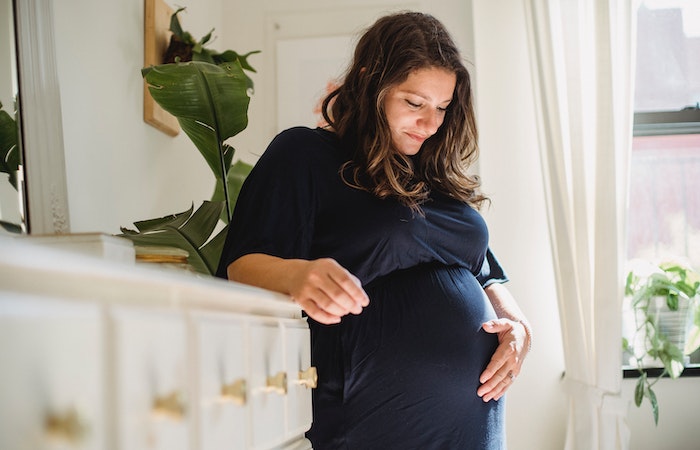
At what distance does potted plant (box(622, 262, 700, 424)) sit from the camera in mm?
2664

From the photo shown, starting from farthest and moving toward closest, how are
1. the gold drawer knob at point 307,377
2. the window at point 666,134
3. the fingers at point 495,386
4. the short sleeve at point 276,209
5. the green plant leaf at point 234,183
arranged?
the window at point 666,134
the green plant leaf at point 234,183
the fingers at point 495,386
the short sleeve at point 276,209
the gold drawer knob at point 307,377

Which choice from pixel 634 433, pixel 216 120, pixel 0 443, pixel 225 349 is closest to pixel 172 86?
pixel 216 120

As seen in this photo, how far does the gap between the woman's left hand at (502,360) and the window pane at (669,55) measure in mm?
1728

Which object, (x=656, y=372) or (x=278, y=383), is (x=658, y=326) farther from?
(x=278, y=383)

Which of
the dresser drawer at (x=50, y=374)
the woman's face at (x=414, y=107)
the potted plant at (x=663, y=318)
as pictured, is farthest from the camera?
the potted plant at (x=663, y=318)

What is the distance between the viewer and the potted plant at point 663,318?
105 inches

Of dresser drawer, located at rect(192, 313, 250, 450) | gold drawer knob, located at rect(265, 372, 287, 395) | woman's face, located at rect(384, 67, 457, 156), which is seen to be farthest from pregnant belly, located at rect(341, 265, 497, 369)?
dresser drawer, located at rect(192, 313, 250, 450)

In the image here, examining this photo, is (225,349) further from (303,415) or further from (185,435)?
(303,415)

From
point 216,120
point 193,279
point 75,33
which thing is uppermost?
point 75,33

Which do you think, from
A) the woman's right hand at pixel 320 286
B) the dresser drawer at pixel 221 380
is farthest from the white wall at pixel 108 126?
the dresser drawer at pixel 221 380

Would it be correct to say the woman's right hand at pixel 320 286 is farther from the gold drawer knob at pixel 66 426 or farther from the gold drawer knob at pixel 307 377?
the gold drawer knob at pixel 66 426

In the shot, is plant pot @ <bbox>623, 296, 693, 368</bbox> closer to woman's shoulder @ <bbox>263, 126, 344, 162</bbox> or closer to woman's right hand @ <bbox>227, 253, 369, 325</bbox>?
woman's shoulder @ <bbox>263, 126, 344, 162</bbox>

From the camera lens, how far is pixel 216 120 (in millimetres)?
1955

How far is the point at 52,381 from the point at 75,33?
1475mm
